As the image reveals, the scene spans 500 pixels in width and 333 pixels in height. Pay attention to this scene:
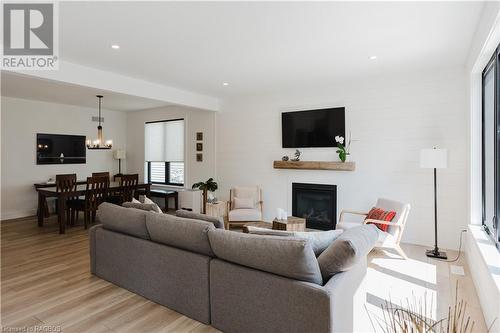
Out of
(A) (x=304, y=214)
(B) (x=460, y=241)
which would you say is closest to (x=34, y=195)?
(A) (x=304, y=214)

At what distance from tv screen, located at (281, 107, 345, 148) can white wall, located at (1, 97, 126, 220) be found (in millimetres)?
5186

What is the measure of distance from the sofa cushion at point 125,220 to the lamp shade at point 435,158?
3511 millimetres

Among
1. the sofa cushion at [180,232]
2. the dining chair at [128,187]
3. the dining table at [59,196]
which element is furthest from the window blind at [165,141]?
the sofa cushion at [180,232]

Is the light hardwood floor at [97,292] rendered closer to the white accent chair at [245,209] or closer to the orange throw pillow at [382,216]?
the orange throw pillow at [382,216]

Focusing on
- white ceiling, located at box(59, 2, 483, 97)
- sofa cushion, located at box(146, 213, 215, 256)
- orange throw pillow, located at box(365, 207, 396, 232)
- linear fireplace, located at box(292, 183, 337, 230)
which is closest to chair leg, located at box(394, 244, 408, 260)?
orange throw pillow, located at box(365, 207, 396, 232)

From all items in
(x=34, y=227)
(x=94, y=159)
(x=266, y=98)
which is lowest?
(x=34, y=227)

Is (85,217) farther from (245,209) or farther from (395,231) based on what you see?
(395,231)

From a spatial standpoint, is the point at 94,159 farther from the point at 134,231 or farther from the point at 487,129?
the point at 487,129

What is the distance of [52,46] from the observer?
347 centimetres

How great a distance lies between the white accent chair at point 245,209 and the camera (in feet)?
16.9

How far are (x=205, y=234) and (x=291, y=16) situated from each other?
83.5 inches

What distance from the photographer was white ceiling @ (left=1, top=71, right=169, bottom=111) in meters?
4.95

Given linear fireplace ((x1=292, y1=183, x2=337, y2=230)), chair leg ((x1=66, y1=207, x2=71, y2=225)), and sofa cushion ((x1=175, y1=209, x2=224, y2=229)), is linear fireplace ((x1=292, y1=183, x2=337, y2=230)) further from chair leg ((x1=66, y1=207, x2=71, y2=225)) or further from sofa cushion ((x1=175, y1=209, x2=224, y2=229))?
chair leg ((x1=66, y1=207, x2=71, y2=225))

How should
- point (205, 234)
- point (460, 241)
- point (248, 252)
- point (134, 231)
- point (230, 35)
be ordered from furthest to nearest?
point (460, 241) < point (230, 35) < point (134, 231) < point (205, 234) < point (248, 252)
